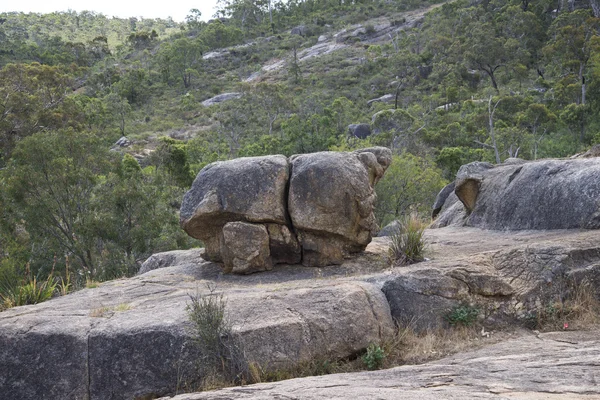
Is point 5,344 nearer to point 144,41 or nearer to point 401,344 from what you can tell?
point 401,344

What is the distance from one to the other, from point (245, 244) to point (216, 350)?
11.6 feet

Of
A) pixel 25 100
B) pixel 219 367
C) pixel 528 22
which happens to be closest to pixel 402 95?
pixel 528 22

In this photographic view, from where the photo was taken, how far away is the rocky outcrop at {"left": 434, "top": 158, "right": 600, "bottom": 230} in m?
9.62

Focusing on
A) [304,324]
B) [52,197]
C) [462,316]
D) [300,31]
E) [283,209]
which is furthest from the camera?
[300,31]

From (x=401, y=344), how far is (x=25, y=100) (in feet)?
92.7

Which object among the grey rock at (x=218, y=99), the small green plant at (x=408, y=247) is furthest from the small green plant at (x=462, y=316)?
the grey rock at (x=218, y=99)

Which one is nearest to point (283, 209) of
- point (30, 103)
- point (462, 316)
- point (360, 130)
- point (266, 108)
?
point (462, 316)

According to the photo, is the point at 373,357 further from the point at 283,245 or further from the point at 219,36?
the point at 219,36

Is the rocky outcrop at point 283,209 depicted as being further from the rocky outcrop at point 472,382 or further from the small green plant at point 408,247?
the rocky outcrop at point 472,382

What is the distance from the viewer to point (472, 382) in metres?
5.05

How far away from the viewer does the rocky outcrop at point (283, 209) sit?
32.8 ft

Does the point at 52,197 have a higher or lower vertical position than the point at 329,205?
lower

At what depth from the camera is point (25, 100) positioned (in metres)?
29.8

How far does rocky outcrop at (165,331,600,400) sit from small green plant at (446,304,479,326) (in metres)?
1.31
